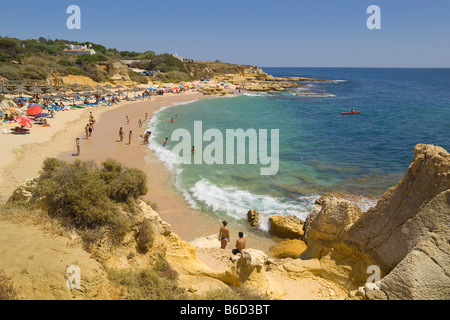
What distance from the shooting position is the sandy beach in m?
10.7

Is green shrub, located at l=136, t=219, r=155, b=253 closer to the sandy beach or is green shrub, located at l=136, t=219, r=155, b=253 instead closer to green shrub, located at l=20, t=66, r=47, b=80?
the sandy beach

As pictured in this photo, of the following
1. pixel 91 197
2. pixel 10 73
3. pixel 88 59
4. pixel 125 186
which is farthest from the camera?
pixel 88 59

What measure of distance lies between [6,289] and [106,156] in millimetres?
14175

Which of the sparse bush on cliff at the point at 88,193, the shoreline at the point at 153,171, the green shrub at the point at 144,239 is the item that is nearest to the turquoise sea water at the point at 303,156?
the shoreline at the point at 153,171

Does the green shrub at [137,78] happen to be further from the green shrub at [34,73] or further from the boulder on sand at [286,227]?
the boulder on sand at [286,227]

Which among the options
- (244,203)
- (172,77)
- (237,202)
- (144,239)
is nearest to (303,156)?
(244,203)

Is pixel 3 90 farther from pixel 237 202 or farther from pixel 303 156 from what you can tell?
pixel 303 156

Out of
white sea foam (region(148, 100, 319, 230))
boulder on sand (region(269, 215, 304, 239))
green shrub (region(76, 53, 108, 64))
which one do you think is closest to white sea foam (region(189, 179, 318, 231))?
white sea foam (region(148, 100, 319, 230))

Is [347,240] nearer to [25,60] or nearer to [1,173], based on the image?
[1,173]

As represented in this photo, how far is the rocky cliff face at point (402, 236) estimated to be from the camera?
466 centimetres

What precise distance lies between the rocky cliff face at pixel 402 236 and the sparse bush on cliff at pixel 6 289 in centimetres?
576

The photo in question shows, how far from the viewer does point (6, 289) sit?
3729 millimetres

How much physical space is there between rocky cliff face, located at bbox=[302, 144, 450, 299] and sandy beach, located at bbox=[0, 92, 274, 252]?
3327 millimetres
